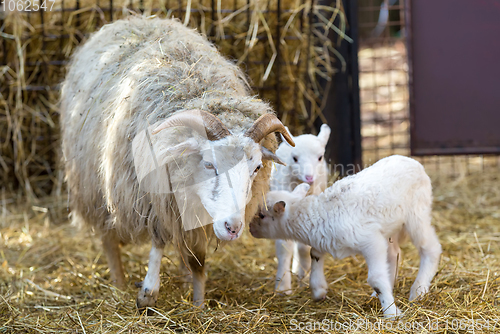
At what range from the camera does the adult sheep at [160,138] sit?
7.44 feet

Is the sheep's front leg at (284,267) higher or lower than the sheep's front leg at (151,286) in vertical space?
lower

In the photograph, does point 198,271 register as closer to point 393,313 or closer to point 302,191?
point 302,191

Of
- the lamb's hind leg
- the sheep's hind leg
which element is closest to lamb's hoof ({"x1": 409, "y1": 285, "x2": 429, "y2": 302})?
the lamb's hind leg

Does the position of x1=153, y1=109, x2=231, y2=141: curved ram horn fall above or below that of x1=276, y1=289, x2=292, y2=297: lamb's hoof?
above

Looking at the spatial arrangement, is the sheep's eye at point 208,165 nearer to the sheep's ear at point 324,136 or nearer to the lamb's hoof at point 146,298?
the lamb's hoof at point 146,298

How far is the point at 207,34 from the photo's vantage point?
15.3 feet

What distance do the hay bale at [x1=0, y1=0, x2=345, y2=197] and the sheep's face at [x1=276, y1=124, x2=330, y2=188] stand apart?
1419 millimetres

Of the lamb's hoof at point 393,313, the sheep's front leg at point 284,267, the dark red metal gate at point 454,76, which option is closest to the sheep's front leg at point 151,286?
the sheep's front leg at point 284,267

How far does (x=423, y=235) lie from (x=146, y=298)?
1504mm

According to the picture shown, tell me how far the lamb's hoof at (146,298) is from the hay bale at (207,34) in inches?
94.2

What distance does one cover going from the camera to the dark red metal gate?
462 cm

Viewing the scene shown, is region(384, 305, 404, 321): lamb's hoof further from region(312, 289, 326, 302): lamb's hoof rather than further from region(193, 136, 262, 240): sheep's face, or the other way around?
region(193, 136, 262, 240): sheep's face

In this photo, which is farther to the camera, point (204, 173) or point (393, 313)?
point (393, 313)

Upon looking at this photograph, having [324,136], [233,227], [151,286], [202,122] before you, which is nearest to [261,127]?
[202,122]
